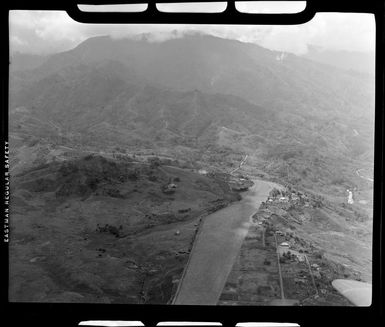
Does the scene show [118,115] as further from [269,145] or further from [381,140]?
[381,140]

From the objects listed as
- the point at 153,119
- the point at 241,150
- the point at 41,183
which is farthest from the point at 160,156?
the point at 41,183

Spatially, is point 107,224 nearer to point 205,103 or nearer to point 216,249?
point 216,249

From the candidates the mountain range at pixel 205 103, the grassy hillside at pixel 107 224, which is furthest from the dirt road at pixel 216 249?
the mountain range at pixel 205 103

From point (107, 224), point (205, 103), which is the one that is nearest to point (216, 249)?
point (107, 224)

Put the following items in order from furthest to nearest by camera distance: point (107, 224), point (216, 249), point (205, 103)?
point (205, 103)
point (107, 224)
point (216, 249)

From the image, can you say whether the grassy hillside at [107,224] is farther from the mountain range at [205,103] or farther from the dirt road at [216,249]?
the mountain range at [205,103]

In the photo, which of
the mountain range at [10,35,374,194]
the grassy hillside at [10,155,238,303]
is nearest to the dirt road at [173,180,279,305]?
the grassy hillside at [10,155,238,303]

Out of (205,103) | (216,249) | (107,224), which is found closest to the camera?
(216,249)

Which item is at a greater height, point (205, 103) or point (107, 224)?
point (205, 103)
